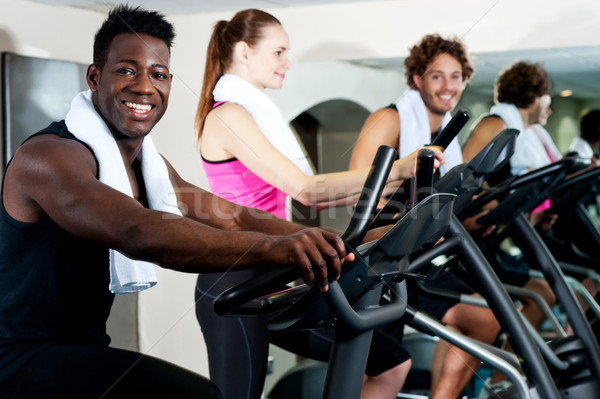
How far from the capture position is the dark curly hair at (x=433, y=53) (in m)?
3.09

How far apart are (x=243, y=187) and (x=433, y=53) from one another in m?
1.44

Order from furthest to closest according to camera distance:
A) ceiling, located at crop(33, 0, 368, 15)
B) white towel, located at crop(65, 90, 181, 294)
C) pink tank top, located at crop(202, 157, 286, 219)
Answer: ceiling, located at crop(33, 0, 368, 15), pink tank top, located at crop(202, 157, 286, 219), white towel, located at crop(65, 90, 181, 294)

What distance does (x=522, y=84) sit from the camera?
3738mm

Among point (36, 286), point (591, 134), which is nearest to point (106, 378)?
point (36, 286)

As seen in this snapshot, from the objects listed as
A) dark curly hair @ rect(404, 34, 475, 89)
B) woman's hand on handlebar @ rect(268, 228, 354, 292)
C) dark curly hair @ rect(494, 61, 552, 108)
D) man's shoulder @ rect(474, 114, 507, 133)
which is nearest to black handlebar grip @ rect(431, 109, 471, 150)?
woman's hand on handlebar @ rect(268, 228, 354, 292)

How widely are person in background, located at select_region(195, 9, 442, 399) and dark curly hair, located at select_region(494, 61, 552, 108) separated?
190 centimetres

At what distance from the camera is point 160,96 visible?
1542 millimetres

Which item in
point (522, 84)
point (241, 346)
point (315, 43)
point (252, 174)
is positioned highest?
point (315, 43)

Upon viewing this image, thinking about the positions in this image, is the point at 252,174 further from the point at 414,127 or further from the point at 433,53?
the point at 433,53

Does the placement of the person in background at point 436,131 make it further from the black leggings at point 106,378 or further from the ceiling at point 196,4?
the black leggings at point 106,378

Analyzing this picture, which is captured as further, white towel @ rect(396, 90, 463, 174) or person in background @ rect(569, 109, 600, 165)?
person in background @ rect(569, 109, 600, 165)

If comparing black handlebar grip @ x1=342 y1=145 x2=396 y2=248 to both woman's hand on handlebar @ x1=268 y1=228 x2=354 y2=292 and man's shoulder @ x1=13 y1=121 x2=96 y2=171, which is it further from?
man's shoulder @ x1=13 y1=121 x2=96 y2=171

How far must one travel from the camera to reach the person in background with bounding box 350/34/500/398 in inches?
99.3

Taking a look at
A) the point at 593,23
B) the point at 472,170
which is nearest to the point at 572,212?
the point at 593,23
